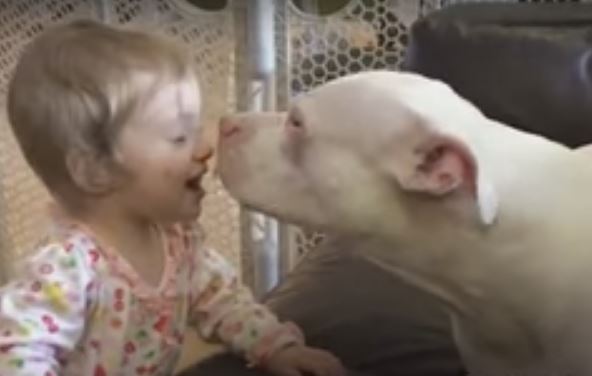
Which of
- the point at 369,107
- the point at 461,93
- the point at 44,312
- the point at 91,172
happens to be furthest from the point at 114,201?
the point at 461,93

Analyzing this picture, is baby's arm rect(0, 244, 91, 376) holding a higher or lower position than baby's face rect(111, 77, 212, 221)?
lower

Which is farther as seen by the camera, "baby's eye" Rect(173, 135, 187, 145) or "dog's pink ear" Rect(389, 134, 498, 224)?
"baby's eye" Rect(173, 135, 187, 145)

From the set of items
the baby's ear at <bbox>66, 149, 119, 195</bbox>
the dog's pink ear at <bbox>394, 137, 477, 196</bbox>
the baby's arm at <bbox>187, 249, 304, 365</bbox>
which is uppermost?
the dog's pink ear at <bbox>394, 137, 477, 196</bbox>

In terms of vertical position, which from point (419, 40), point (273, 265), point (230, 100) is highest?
point (419, 40)

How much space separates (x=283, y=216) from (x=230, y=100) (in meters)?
0.82

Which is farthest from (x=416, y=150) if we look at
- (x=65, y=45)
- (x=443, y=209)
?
(x=65, y=45)

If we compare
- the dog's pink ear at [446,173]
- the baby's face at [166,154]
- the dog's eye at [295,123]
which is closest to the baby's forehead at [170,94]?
the baby's face at [166,154]

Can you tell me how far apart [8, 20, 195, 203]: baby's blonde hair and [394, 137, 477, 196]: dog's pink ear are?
277mm

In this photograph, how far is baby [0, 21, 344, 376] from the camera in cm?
109

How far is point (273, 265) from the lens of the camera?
1.96 metres

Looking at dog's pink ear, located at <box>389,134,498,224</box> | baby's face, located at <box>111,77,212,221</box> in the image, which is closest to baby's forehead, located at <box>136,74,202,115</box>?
baby's face, located at <box>111,77,212,221</box>

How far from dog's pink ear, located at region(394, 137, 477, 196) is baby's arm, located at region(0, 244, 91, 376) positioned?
12.5 inches

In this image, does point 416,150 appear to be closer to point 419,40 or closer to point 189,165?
point 189,165

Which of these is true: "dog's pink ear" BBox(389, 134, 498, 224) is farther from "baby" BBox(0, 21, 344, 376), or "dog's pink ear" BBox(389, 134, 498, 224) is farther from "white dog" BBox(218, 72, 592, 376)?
"baby" BBox(0, 21, 344, 376)
